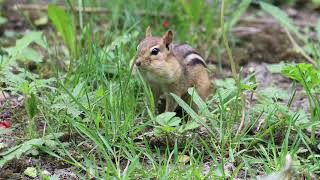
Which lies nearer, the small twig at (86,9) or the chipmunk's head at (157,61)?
the chipmunk's head at (157,61)

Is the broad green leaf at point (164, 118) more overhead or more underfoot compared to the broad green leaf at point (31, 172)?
more overhead

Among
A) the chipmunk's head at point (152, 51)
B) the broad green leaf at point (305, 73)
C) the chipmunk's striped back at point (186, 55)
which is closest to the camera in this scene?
the broad green leaf at point (305, 73)

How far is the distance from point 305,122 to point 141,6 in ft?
7.50

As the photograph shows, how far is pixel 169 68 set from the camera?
405cm

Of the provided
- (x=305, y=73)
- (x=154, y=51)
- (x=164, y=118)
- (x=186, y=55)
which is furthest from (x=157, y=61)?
(x=305, y=73)

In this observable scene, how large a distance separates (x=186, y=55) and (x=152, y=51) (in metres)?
0.39

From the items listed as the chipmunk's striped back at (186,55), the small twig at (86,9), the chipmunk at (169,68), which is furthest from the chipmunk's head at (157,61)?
the small twig at (86,9)

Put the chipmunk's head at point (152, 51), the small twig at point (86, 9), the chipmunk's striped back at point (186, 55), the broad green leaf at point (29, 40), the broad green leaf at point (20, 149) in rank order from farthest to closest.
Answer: the small twig at point (86, 9) → the broad green leaf at point (29, 40) → the chipmunk's striped back at point (186, 55) → the chipmunk's head at point (152, 51) → the broad green leaf at point (20, 149)

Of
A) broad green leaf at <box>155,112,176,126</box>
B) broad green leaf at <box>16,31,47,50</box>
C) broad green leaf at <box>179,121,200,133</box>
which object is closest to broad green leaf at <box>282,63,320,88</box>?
broad green leaf at <box>179,121,200,133</box>

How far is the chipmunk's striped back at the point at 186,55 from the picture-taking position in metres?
4.27

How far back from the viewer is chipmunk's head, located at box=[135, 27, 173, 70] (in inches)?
154

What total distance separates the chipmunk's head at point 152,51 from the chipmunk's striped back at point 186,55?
165mm

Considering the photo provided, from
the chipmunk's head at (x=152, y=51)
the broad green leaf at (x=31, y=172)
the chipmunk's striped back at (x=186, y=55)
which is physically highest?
the chipmunk's head at (x=152, y=51)

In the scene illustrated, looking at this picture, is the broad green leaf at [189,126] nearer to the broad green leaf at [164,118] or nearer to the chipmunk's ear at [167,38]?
the broad green leaf at [164,118]
